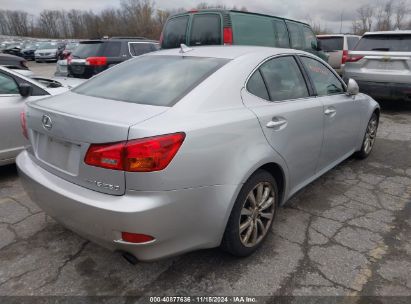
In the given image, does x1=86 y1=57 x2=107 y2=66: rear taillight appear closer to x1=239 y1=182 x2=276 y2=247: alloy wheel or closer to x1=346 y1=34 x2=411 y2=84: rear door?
x1=346 y1=34 x2=411 y2=84: rear door

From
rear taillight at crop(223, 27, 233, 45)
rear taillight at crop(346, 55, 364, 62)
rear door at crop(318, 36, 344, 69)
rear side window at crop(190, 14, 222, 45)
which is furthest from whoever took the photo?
rear door at crop(318, 36, 344, 69)

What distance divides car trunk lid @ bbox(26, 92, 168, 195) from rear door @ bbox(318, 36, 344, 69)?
10.6 meters

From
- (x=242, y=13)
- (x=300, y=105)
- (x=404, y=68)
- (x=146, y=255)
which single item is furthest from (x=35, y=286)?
(x=404, y=68)

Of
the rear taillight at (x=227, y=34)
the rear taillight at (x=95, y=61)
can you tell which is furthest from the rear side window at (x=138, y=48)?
the rear taillight at (x=227, y=34)

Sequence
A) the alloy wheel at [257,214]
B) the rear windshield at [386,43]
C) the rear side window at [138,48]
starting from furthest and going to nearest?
1. the rear side window at [138,48]
2. the rear windshield at [386,43]
3. the alloy wheel at [257,214]

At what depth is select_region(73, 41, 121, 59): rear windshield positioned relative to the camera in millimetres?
9039

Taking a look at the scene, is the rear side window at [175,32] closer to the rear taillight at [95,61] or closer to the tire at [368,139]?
the rear taillight at [95,61]

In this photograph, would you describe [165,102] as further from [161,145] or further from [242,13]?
[242,13]

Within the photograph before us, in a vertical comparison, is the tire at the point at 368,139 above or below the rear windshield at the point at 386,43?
below

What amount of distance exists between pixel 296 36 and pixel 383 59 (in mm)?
A: 2088

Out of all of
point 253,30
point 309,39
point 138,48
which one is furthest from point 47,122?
point 309,39

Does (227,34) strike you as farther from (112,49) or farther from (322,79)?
(112,49)

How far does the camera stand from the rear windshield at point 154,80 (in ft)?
8.02

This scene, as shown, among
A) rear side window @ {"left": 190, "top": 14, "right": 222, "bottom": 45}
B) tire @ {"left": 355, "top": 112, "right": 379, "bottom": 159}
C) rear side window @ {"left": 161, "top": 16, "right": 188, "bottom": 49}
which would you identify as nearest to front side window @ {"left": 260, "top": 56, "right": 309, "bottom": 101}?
tire @ {"left": 355, "top": 112, "right": 379, "bottom": 159}
